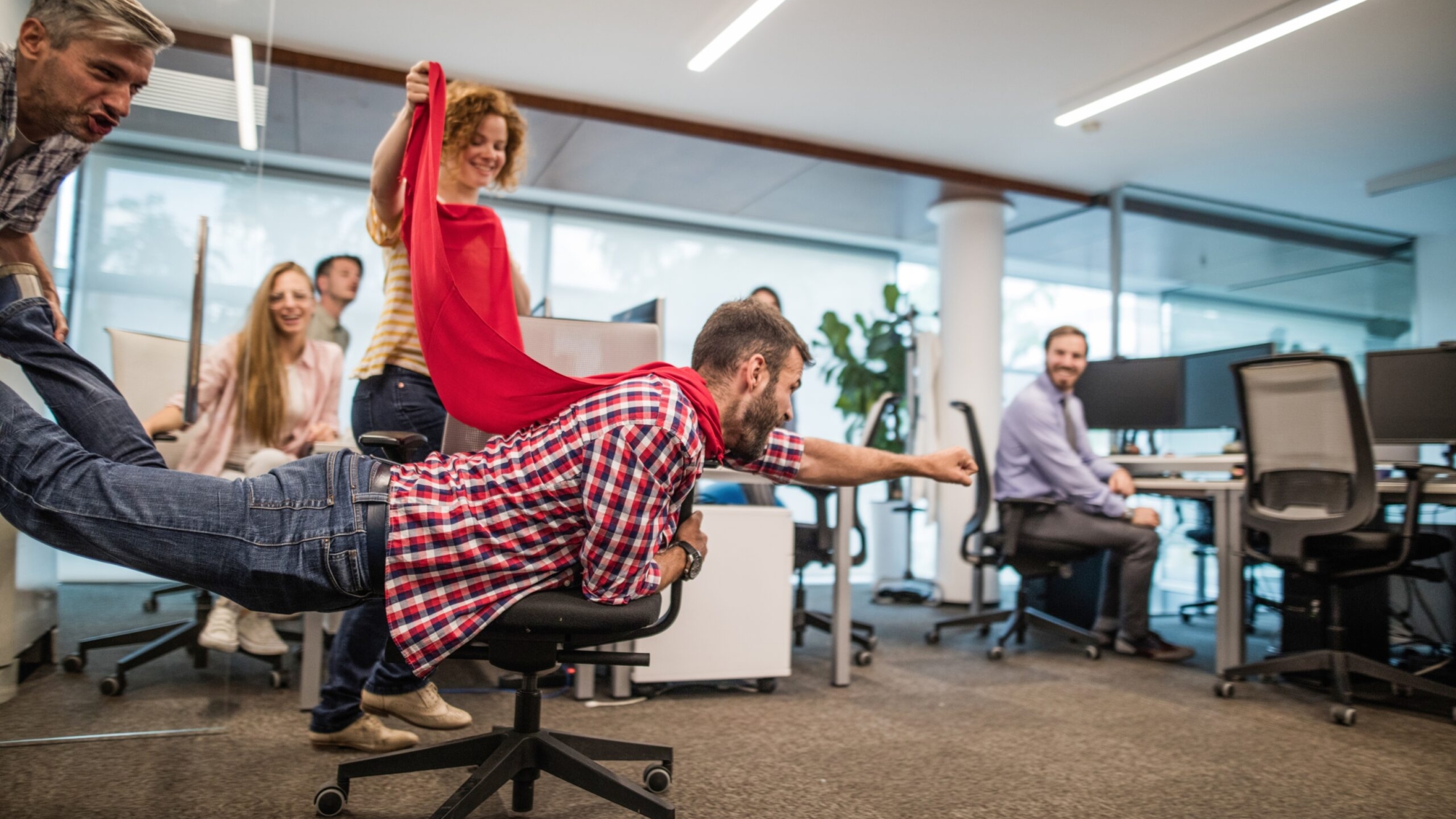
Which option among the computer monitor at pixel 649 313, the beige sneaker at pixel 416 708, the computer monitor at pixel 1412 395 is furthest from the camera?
the computer monitor at pixel 1412 395

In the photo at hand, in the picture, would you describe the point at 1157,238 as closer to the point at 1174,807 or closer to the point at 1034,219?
the point at 1034,219

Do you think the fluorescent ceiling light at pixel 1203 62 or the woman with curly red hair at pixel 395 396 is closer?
the woman with curly red hair at pixel 395 396

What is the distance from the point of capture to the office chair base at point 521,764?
58.3 inches

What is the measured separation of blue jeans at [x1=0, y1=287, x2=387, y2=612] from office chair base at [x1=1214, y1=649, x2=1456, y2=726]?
287 centimetres

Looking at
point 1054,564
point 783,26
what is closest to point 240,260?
point 783,26

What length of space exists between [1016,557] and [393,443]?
9.12ft

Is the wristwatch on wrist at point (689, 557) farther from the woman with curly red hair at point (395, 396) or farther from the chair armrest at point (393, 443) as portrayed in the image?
the woman with curly red hair at point (395, 396)

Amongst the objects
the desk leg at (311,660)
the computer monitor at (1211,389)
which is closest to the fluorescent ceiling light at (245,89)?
the desk leg at (311,660)

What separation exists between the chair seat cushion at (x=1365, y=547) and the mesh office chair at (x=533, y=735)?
2333 millimetres

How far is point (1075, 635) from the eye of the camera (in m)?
3.70

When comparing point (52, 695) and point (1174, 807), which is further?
point (52, 695)

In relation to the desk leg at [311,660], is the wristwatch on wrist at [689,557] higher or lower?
higher

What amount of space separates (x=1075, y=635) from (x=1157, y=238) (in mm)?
3926

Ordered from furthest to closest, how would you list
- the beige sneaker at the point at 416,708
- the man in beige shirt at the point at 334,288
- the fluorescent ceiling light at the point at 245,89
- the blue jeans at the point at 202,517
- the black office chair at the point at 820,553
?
1. the man in beige shirt at the point at 334,288
2. the black office chair at the point at 820,553
3. the fluorescent ceiling light at the point at 245,89
4. the beige sneaker at the point at 416,708
5. the blue jeans at the point at 202,517
